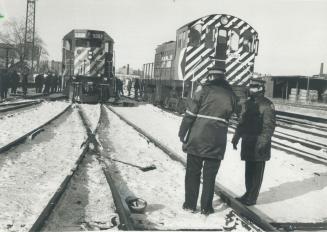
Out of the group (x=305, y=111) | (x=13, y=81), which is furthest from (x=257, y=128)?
(x=13, y=81)

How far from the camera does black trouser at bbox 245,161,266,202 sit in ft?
17.3

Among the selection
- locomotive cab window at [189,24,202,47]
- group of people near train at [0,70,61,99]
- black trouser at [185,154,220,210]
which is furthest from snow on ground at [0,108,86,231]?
group of people near train at [0,70,61,99]

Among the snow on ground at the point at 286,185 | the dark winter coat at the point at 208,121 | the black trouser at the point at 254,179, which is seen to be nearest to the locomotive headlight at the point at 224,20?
the snow on ground at the point at 286,185

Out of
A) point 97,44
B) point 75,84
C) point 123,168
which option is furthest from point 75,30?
point 123,168

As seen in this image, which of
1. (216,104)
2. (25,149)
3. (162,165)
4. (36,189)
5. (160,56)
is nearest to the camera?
(216,104)

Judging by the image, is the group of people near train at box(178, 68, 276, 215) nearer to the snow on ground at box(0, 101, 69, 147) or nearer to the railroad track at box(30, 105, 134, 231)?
the railroad track at box(30, 105, 134, 231)

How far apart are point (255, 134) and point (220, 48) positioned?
9.68m

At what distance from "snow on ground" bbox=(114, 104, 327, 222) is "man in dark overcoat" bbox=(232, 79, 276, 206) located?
0.96 ft

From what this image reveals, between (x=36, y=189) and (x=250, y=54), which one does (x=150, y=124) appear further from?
(x=36, y=189)

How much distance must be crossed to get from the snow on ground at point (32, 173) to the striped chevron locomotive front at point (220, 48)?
17.7 ft

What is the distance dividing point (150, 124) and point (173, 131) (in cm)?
174

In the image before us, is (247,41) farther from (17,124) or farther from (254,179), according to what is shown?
(254,179)

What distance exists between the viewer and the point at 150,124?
1391 centimetres

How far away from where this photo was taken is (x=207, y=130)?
4.64 m
